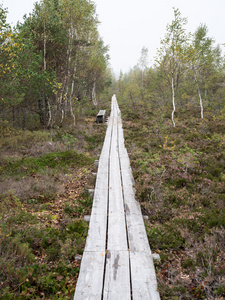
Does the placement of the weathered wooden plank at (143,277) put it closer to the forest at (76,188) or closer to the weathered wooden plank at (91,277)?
the forest at (76,188)

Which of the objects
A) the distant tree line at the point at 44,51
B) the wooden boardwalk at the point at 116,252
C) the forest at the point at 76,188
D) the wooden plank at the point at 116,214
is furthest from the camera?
the distant tree line at the point at 44,51

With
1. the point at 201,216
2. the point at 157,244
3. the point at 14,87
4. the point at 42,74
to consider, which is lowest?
the point at 157,244

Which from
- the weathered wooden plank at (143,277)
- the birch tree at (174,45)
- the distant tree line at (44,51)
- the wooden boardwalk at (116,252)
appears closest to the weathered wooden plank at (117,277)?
the wooden boardwalk at (116,252)

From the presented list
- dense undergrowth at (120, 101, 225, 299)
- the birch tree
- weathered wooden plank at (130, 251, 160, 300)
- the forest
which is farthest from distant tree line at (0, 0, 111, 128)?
weathered wooden plank at (130, 251, 160, 300)

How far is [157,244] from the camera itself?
203 inches

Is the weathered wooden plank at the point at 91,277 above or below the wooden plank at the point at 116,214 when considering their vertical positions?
below

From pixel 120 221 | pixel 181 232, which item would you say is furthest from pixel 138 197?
pixel 181 232

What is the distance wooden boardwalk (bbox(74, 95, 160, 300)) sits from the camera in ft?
12.2

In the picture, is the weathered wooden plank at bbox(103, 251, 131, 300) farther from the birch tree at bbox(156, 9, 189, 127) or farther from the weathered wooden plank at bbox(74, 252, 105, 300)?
the birch tree at bbox(156, 9, 189, 127)

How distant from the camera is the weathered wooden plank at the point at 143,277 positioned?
3656 mm

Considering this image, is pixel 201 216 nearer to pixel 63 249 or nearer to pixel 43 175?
pixel 63 249

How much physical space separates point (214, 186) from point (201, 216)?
7.69 ft

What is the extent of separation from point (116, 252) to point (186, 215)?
2785 mm

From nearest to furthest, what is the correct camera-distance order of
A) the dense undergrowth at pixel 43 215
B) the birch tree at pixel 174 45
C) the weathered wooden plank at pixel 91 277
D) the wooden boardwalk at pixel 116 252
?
1. the weathered wooden plank at pixel 91 277
2. the wooden boardwalk at pixel 116 252
3. the dense undergrowth at pixel 43 215
4. the birch tree at pixel 174 45
